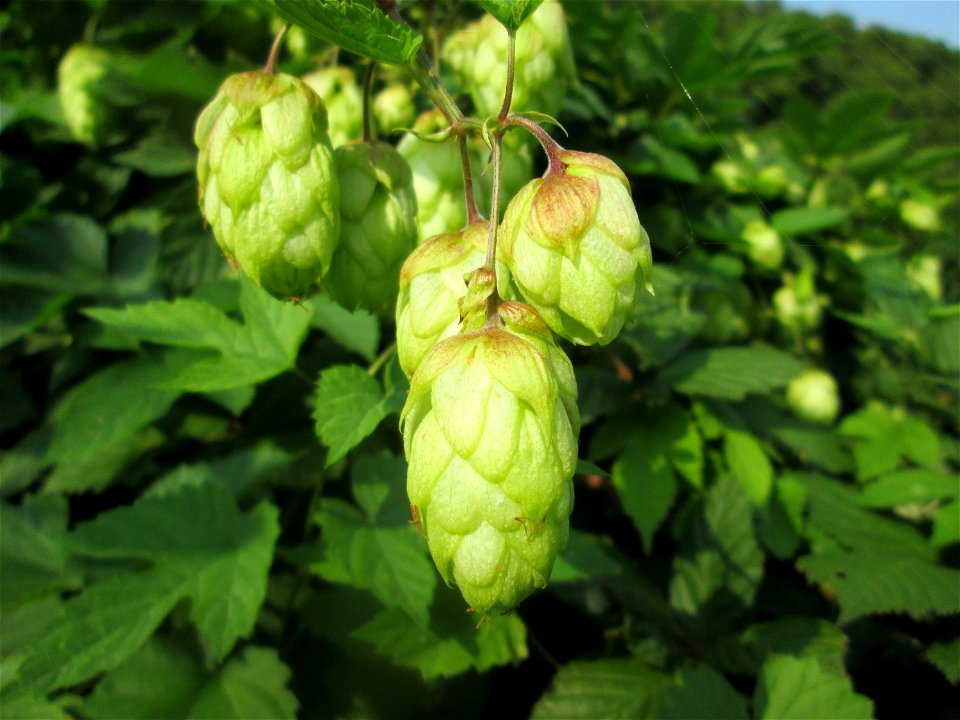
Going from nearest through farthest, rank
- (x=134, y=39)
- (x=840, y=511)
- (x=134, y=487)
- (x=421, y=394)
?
1. (x=421, y=394)
2. (x=840, y=511)
3. (x=134, y=487)
4. (x=134, y=39)

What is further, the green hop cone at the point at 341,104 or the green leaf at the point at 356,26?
the green hop cone at the point at 341,104

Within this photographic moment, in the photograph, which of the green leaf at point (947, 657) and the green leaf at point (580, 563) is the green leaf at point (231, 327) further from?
the green leaf at point (947, 657)

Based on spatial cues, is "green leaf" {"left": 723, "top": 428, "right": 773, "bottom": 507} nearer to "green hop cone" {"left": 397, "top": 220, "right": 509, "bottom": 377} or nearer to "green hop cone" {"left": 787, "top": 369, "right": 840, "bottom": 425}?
"green hop cone" {"left": 787, "top": 369, "right": 840, "bottom": 425}

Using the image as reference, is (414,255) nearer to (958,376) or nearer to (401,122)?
(401,122)

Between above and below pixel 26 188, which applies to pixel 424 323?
above

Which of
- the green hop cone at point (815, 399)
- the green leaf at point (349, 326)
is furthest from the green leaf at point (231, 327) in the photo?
the green hop cone at point (815, 399)

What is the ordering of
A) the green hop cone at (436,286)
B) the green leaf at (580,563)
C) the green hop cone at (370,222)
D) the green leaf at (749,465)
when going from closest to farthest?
the green hop cone at (436,286) → the green hop cone at (370,222) → the green leaf at (580,563) → the green leaf at (749,465)

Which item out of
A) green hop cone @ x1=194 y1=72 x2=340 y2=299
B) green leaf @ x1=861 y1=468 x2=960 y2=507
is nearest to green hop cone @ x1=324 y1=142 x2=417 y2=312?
green hop cone @ x1=194 y1=72 x2=340 y2=299

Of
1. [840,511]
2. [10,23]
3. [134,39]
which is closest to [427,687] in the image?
[840,511]
